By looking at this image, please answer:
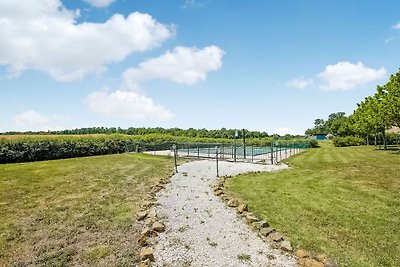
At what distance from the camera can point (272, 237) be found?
640cm

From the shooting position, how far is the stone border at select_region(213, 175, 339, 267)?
5.32 meters

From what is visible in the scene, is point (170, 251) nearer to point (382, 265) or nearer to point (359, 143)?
point (382, 265)

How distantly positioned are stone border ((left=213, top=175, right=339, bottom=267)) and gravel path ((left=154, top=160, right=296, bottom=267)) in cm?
17

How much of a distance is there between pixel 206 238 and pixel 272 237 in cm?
145

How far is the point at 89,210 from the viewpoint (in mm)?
8688

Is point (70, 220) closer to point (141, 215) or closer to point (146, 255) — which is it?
point (141, 215)

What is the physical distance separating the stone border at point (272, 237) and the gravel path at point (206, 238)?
6.5 inches

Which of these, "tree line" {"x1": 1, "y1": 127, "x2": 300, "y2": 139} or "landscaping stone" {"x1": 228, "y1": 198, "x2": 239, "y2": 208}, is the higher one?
"tree line" {"x1": 1, "y1": 127, "x2": 300, "y2": 139}

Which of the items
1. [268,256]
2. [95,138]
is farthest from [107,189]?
[95,138]

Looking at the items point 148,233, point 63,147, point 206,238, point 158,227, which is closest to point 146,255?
point 148,233

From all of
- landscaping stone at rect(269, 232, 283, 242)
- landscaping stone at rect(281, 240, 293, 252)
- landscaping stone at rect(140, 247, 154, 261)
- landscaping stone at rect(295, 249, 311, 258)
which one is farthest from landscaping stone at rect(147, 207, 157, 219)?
landscaping stone at rect(295, 249, 311, 258)

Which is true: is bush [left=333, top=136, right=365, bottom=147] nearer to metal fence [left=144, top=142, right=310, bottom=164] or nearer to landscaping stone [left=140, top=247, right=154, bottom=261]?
metal fence [left=144, top=142, right=310, bottom=164]

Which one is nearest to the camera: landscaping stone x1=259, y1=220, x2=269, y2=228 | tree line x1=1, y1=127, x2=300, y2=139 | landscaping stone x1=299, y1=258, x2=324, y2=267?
landscaping stone x1=299, y1=258, x2=324, y2=267

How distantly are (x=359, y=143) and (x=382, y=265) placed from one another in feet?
172
